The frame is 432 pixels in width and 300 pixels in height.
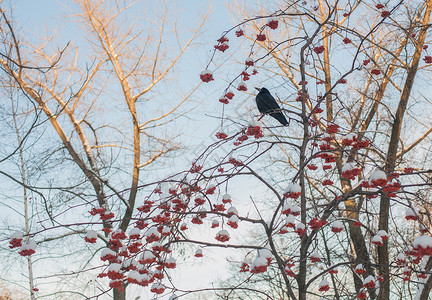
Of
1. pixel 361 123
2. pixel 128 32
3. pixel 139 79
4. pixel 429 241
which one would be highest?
pixel 128 32

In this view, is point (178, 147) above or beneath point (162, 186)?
above

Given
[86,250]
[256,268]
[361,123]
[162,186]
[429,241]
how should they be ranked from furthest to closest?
[86,250]
[361,123]
[162,186]
[256,268]
[429,241]

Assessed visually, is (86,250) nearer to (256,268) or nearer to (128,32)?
(128,32)

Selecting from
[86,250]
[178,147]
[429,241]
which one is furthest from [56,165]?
[429,241]

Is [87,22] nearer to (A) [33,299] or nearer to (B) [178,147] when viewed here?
(B) [178,147]

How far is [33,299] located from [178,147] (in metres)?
3.94

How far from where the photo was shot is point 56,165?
820 centimetres

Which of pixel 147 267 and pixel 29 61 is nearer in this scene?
pixel 147 267

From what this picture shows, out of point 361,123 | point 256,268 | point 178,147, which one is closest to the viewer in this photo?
point 256,268

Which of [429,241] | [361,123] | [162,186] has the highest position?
[361,123]

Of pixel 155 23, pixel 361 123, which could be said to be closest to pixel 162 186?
pixel 361 123

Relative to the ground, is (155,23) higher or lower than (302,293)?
higher

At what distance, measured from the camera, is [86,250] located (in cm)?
791

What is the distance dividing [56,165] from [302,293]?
22.3ft
